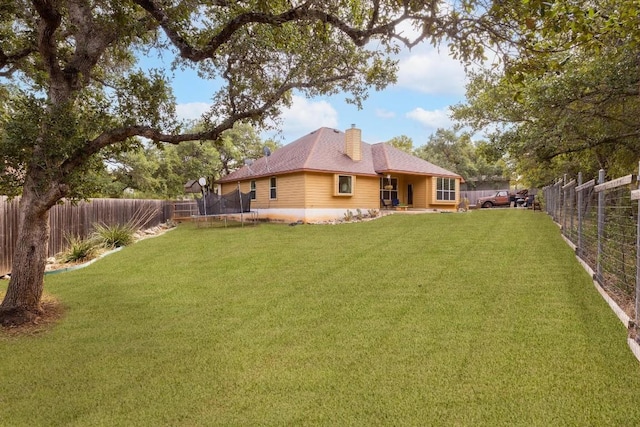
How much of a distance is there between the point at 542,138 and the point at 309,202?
9053 mm

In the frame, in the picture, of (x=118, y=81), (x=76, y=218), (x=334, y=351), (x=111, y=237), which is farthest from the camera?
(x=111, y=237)

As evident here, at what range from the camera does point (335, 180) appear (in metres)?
17.3

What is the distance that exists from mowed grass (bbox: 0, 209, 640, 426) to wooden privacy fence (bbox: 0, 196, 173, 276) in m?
1.66

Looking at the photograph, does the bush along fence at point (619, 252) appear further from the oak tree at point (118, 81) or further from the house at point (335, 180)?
the house at point (335, 180)

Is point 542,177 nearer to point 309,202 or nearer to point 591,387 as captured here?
point 309,202

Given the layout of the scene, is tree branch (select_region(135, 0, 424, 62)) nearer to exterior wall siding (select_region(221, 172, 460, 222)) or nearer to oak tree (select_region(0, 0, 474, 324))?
oak tree (select_region(0, 0, 474, 324))

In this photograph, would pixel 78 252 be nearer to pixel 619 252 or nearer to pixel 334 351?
pixel 334 351

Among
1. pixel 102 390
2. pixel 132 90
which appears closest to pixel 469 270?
pixel 102 390

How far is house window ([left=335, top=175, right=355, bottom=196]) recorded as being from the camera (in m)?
17.5

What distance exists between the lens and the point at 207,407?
2.56m

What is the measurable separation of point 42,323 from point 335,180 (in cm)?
1374

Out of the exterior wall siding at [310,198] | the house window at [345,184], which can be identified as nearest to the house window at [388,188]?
the exterior wall siding at [310,198]

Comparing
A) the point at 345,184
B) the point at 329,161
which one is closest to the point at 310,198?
the point at 345,184

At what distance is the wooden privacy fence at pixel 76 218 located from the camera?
7195mm
